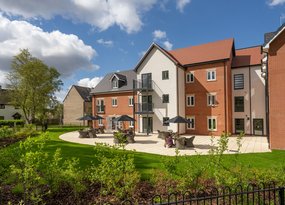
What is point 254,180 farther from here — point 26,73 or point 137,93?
point 26,73

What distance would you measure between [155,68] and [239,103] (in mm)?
11490

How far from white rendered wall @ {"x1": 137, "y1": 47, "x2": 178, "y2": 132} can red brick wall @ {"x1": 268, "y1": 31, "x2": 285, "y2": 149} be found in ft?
42.2

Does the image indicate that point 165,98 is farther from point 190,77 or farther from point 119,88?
point 119,88

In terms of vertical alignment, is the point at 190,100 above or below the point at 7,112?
above

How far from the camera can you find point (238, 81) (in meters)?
26.9

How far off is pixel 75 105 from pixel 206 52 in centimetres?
3377

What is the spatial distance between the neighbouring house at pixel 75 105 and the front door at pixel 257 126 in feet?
114

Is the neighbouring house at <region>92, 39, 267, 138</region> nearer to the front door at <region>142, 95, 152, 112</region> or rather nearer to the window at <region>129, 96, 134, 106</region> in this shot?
the front door at <region>142, 95, 152, 112</region>

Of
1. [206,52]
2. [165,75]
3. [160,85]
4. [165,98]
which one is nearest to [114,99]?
[160,85]

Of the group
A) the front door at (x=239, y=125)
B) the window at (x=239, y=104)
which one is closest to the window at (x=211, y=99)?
the window at (x=239, y=104)

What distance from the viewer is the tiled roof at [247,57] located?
2654 centimetres

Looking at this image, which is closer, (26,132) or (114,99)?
(26,132)

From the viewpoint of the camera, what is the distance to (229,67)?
26.8 meters

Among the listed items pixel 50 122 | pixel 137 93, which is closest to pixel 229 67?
pixel 137 93
